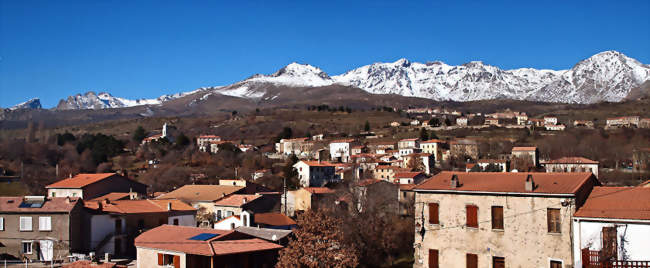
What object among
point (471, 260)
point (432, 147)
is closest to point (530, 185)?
point (471, 260)

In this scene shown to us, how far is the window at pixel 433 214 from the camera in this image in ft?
77.0

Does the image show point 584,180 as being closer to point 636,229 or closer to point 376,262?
point 636,229

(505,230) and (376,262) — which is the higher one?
(505,230)

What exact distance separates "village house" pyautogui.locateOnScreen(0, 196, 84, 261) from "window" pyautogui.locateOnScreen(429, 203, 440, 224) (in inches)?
708

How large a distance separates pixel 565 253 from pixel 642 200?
2929mm

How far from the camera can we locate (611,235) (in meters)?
19.0

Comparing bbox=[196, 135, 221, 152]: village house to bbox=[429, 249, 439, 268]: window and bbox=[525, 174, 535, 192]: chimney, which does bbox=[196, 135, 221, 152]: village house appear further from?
bbox=[525, 174, 535, 192]: chimney

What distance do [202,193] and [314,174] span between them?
108 ft

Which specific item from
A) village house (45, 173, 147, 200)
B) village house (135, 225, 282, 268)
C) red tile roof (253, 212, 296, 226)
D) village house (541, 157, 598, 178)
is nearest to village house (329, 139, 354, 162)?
village house (541, 157, 598, 178)

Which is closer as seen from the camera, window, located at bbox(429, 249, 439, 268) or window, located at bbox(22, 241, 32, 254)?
window, located at bbox(429, 249, 439, 268)

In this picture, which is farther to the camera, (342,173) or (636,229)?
(342,173)

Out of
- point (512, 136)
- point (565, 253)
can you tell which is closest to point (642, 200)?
point (565, 253)

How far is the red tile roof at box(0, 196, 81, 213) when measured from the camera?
100.0ft

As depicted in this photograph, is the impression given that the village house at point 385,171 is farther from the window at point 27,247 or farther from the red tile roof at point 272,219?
the window at point 27,247
